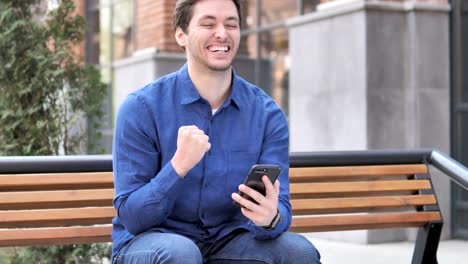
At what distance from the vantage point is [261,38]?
11.1 meters

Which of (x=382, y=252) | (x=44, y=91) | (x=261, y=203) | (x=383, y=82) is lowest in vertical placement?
(x=382, y=252)

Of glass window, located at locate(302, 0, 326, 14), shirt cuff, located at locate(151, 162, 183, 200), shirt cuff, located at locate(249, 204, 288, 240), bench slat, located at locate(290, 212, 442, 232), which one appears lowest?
bench slat, located at locate(290, 212, 442, 232)

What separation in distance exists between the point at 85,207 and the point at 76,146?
213 centimetres

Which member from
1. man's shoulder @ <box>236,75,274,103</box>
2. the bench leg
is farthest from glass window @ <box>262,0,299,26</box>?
man's shoulder @ <box>236,75,274,103</box>

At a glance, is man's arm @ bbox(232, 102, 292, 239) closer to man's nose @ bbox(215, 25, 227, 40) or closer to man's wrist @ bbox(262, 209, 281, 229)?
man's wrist @ bbox(262, 209, 281, 229)

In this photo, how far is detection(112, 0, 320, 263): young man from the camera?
292 centimetres

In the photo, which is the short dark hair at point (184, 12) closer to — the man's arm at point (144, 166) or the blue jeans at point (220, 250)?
the man's arm at point (144, 166)

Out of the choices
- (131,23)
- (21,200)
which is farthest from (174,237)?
(131,23)

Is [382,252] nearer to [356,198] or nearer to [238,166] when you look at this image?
[356,198]

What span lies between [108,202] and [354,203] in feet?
4.09

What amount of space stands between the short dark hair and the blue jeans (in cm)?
77

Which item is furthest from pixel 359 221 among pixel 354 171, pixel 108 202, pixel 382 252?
pixel 382 252

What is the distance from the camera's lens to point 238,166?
3.11 meters

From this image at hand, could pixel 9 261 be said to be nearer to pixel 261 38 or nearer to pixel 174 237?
pixel 174 237
